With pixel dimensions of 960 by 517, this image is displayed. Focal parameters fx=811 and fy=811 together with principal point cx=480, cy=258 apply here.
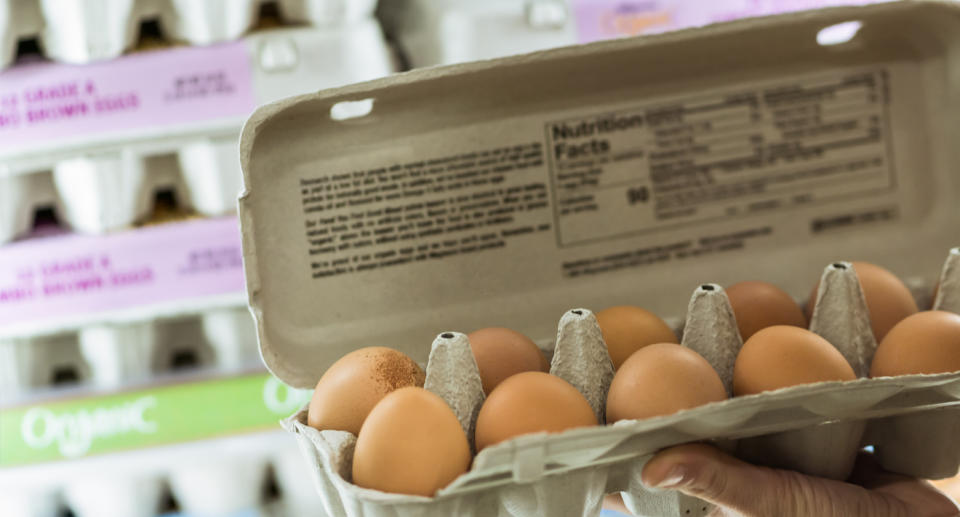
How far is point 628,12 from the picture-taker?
4.55 ft

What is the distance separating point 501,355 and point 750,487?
11.0 inches

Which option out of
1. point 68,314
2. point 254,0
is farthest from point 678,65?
point 68,314

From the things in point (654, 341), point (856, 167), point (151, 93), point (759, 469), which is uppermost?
point (151, 93)

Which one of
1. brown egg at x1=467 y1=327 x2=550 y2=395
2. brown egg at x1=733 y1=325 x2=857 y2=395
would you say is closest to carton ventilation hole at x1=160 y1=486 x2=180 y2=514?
brown egg at x1=467 y1=327 x2=550 y2=395

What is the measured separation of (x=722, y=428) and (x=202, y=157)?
970 millimetres

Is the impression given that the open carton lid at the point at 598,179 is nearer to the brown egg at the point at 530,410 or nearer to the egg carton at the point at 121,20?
the brown egg at the point at 530,410

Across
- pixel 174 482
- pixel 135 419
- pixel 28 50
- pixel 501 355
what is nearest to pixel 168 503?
pixel 174 482

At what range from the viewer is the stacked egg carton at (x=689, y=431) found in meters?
0.68

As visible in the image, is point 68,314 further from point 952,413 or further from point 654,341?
point 952,413

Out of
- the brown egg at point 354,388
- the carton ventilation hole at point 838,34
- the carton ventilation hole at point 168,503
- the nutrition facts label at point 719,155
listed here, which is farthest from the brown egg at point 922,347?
the carton ventilation hole at point 168,503

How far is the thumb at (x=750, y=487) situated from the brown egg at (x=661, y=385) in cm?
4

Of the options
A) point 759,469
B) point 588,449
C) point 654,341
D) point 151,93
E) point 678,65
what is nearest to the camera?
point 588,449

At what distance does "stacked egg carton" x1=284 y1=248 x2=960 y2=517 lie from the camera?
0.68m

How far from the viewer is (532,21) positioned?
4.39 ft
